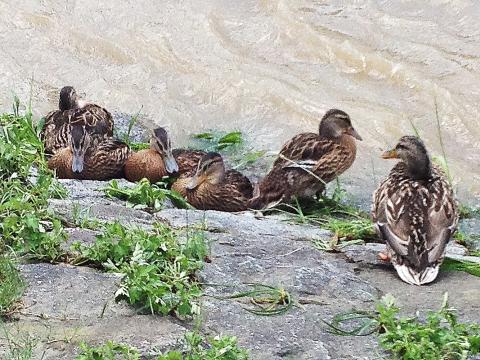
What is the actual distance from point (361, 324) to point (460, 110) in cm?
687

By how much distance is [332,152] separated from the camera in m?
9.07

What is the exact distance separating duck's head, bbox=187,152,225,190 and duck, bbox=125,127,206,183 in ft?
0.72

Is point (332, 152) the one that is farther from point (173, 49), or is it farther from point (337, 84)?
point (173, 49)

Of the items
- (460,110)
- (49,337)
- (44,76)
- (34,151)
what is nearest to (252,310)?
(49,337)

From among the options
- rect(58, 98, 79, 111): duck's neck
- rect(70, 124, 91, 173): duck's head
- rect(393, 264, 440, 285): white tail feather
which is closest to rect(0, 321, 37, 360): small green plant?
rect(393, 264, 440, 285): white tail feather

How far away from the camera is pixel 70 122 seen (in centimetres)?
993

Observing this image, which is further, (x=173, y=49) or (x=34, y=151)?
(x=173, y=49)

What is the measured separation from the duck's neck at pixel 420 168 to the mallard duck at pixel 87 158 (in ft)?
11.2

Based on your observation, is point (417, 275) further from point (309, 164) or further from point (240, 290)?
point (309, 164)

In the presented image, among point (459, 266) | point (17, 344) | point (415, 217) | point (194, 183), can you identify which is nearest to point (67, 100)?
point (194, 183)

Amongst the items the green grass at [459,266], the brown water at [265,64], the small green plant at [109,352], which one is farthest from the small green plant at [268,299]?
the brown water at [265,64]

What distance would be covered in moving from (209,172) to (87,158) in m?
1.23

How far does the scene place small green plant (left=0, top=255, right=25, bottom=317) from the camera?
4875 millimetres

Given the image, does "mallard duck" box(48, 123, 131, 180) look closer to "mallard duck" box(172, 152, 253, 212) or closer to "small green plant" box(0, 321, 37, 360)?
"mallard duck" box(172, 152, 253, 212)
